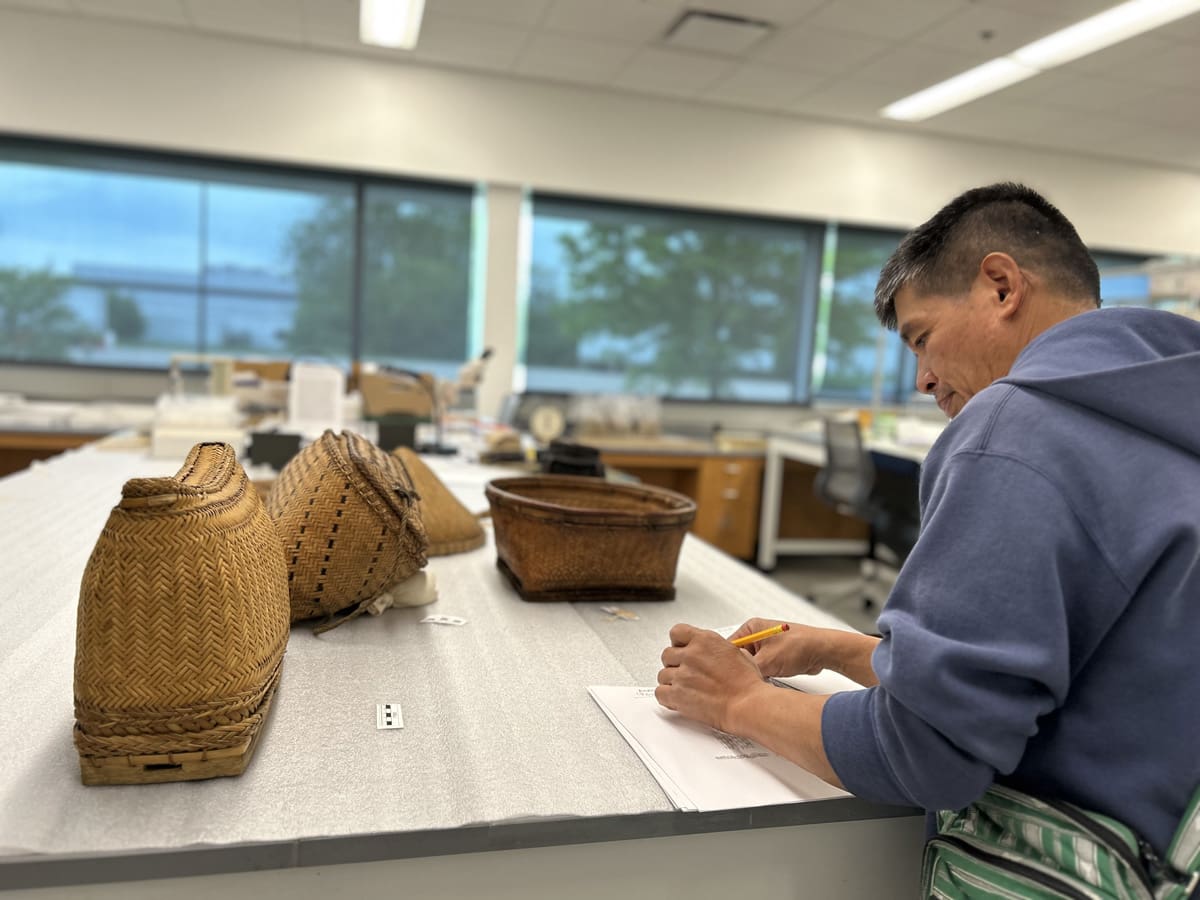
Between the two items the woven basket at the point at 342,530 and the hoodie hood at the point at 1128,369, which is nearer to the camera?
the hoodie hood at the point at 1128,369

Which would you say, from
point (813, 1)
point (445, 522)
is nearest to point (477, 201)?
point (813, 1)

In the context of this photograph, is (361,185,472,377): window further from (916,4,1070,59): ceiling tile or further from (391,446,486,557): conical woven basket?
(391,446,486,557): conical woven basket

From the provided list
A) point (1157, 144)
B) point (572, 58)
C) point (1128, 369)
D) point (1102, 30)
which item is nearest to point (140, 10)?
point (572, 58)

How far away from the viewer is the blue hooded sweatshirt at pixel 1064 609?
0.69m

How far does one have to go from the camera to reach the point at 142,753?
773 mm

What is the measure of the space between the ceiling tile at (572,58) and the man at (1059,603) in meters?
4.03

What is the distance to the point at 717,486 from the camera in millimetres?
4832

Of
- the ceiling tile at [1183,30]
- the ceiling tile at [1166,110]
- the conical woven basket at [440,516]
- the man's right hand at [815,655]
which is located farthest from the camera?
the ceiling tile at [1166,110]

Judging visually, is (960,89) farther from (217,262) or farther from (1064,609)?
(1064,609)

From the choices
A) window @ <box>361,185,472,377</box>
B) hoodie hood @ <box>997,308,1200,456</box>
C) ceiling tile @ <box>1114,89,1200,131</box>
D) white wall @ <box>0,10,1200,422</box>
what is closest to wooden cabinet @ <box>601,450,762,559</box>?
white wall @ <box>0,10,1200,422</box>

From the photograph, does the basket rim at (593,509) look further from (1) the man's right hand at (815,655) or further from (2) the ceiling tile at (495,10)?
(2) the ceiling tile at (495,10)

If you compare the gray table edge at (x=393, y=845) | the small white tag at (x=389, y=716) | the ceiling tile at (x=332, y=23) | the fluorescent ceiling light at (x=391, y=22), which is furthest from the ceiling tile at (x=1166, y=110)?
the small white tag at (x=389, y=716)

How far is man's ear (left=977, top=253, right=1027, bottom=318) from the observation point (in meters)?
0.91

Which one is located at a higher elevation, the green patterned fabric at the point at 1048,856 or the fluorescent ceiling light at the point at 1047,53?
the fluorescent ceiling light at the point at 1047,53
